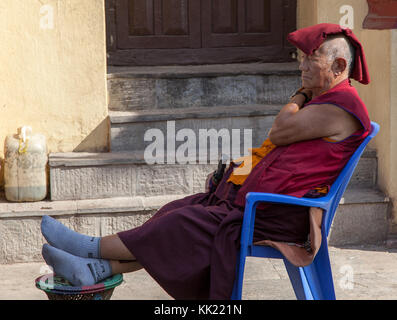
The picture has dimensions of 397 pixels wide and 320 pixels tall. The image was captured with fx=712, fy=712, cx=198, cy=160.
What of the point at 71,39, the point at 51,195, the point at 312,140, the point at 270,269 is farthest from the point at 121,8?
the point at 312,140

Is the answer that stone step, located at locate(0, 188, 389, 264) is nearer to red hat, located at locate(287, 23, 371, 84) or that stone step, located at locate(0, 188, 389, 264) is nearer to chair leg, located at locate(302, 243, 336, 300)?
chair leg, located at locate(302, 243, 336, 300)

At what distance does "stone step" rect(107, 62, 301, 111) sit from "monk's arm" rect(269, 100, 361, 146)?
7.57 feet

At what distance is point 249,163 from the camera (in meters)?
3.32

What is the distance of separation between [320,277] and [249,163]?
0.61m

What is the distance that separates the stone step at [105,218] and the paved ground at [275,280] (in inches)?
4.3

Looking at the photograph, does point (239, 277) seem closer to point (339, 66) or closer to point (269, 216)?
point (269, 216)

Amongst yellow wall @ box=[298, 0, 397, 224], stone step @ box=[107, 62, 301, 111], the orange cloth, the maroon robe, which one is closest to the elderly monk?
the maroon robe

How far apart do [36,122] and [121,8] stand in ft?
4.47

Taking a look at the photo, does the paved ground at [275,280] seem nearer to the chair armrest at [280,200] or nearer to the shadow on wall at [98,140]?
the shadow on wall at [98,140]

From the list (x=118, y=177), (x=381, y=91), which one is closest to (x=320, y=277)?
(x=118, y=177)

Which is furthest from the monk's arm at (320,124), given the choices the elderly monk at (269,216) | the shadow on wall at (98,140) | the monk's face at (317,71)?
the shadow on wall at (98,140)

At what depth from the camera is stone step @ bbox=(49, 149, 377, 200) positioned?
455 centimetres
